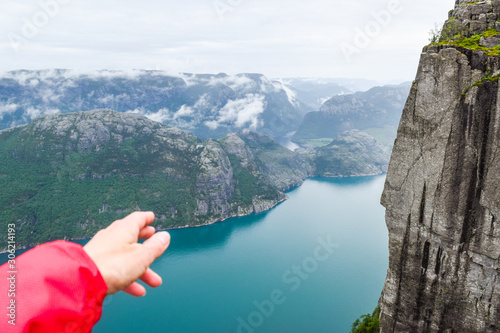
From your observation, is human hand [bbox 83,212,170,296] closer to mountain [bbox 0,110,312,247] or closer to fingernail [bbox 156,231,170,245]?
fingernail [bbox 156,231,170,245]

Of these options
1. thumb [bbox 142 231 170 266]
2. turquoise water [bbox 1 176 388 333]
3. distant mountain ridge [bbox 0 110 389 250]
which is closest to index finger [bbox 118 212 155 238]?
thumb [bbox 142 231 170 266]

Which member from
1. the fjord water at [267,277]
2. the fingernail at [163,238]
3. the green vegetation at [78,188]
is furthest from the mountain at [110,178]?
the fingernail at [163,238]

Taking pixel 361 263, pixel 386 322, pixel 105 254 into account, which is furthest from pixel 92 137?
pixel 105 254

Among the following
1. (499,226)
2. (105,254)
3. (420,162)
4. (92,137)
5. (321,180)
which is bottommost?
(321,180)

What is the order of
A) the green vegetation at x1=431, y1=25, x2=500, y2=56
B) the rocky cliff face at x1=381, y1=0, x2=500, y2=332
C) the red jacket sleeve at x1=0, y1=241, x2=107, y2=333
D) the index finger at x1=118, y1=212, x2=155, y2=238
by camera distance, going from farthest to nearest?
1. the green vegetation at x1=431, y1=25, x2=500, y2=56
2. the rocky cliff face at x1=381, y1=0, x2=500, y2=332
3. the index finger at x1=118, y1=212, x2=155, y2=238
4. the red jacket sleeve at x1=0, y1=241, x2=107, y2=333

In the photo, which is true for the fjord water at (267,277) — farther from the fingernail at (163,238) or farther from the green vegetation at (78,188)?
the fingernail at (163,238)

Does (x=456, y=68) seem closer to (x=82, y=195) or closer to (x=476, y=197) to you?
(x=476, y=197)
